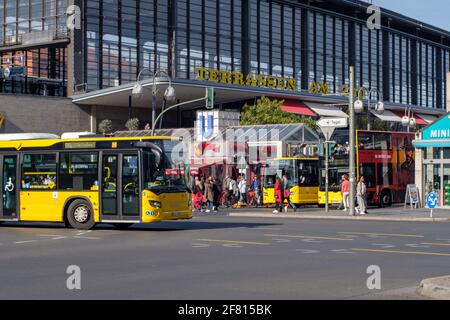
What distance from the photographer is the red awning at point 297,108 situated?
69200 millimetres

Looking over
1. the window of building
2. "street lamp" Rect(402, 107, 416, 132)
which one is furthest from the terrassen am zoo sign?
the window of building

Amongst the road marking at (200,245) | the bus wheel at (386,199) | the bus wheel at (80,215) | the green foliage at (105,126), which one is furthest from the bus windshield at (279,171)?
the road marking at (200,245)

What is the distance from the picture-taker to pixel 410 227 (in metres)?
27.0

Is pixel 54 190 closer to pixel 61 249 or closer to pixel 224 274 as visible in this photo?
pixel 61 249

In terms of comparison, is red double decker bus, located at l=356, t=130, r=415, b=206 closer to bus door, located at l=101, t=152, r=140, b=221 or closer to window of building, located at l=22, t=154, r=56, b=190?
bus door, located at l=101, t=152, r=140, b=221

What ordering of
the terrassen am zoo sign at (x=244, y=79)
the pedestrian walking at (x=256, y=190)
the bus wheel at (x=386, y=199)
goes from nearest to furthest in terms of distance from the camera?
the bus wheel at (x=386, y=199) < the pedestrian walking at (x=256, y=190) < the terrassen am zoo sign at (x=244, y=79)

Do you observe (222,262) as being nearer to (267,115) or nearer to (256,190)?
(256,190)

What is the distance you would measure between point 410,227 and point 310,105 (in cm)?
4628

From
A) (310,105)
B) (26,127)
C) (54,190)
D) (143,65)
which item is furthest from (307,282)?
(310,105)

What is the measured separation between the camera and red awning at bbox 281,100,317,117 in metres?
69.2

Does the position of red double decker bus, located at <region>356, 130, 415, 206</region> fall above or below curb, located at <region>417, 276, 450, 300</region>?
above

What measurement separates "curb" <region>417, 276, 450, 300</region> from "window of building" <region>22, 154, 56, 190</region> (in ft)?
55.9

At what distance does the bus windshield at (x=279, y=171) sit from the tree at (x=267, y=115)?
14.9m

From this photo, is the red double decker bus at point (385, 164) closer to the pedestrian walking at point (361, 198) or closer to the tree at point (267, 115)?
the pedestrian walking at point (361, 198)
